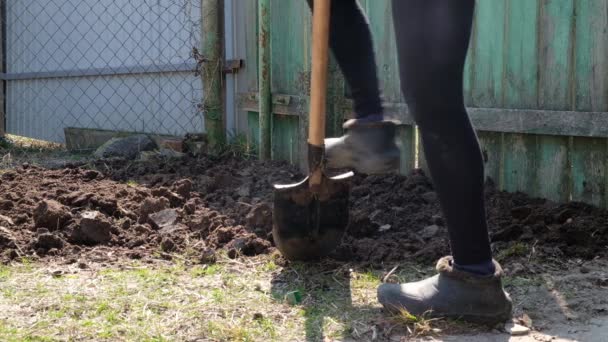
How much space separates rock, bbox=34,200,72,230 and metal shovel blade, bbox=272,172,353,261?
47.1 inches

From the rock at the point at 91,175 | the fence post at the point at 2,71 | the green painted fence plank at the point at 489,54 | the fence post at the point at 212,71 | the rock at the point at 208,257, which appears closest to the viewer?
the rock at the point at 208,257

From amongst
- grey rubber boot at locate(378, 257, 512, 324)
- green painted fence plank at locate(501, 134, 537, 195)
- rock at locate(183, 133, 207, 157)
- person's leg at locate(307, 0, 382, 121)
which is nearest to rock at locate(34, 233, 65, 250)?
person's leg at locate(307, 0, 382, 121)

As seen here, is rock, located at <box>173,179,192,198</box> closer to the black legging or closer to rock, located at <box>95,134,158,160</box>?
rock, located at <box>95,134,158,160</box>

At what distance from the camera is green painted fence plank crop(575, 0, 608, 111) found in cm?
400

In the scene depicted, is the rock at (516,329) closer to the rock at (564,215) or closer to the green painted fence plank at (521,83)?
the rock at (564,215)

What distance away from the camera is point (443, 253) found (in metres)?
3.46

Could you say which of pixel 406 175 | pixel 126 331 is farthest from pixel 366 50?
pixel 406 175

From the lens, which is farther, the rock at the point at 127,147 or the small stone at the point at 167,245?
the rock at the point at 127,147

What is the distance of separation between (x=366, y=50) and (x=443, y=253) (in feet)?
3.22

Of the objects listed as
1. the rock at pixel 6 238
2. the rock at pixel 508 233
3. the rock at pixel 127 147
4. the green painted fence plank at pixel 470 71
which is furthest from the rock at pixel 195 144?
the rock at pixel 508 233

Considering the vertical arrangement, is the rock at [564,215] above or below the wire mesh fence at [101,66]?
below

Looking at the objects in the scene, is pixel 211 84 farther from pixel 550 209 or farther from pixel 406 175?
pixel 550 209

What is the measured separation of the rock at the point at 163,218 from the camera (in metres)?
4.00

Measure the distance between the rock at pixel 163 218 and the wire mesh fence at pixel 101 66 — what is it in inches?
123
